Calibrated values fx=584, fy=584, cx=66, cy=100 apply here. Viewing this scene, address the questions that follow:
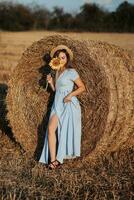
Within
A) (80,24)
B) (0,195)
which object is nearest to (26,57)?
(0,195)

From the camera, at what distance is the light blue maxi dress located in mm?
7258

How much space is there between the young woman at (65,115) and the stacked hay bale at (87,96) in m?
0.13

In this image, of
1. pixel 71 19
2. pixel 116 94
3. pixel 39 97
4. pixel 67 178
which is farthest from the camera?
pixel 71 19

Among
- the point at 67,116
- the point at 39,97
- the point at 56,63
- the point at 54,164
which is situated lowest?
the point at 54,164

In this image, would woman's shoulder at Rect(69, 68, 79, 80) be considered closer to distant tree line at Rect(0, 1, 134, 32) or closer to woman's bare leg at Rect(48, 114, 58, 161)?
woman's bare leg at Rect(48, 114, 58, 161)

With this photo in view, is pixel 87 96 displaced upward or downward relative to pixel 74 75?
downward

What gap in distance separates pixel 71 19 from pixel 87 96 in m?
45.7

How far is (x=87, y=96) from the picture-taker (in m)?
7.36

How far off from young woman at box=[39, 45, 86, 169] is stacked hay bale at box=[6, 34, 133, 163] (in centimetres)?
13

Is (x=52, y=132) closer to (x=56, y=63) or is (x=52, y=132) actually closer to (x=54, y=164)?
(x=54, y=164)

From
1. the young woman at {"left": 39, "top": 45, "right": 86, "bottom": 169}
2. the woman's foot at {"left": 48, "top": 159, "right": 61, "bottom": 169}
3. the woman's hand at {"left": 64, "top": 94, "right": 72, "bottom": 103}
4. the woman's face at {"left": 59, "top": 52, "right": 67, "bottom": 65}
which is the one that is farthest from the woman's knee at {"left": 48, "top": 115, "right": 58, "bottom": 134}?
the woman's face at {"left": 59, "top": 52, "right": 67, "bottom": 65}

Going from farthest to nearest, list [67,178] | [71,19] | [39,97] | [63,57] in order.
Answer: [71,19] → [39,97] → [63,57] → [67,178]

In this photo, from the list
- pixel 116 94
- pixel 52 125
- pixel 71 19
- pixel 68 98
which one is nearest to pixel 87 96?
pixel 68 98

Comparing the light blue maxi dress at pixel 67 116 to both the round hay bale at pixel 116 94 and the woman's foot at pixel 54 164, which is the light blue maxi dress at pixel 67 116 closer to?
the woman's foot at pixel 54 164
